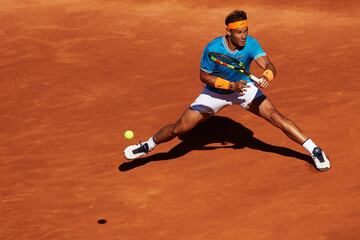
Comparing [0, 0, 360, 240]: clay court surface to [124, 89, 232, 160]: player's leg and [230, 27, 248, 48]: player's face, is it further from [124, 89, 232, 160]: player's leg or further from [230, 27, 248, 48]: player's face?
[230, 27, 248, 48]: player's face

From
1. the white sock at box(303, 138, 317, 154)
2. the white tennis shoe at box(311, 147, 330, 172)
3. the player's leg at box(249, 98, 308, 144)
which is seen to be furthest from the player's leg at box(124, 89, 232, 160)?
the white tennis shoe at box(311, 147, 330, 172)

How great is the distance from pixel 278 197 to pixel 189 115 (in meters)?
1.80

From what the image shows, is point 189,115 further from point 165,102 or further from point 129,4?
point 129,4

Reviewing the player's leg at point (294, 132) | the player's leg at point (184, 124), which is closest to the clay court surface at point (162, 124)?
the player's leg at point (294, 132)

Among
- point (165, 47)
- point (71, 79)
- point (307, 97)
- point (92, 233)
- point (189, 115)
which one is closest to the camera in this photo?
point (92, 233)

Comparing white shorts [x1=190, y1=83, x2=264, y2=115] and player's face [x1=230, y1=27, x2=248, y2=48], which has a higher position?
player's face [x1=230, y1=27, x2=248, y2=48]

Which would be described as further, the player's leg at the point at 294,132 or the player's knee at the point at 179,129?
the player's knee at the point at 179,129

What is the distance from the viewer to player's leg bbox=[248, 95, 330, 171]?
1053cm

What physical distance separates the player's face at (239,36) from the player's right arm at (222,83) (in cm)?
53

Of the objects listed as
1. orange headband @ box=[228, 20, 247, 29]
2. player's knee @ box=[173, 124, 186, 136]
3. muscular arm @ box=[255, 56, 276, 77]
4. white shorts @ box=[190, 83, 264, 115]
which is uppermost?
orange headband @ box=[228, 20, 247, 29]

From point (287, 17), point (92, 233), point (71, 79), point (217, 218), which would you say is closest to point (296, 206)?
point (217, 218)

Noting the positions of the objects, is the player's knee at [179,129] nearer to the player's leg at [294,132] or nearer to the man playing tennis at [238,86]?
the man playing tennis at [238,86]

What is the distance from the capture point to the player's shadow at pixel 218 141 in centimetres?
1151

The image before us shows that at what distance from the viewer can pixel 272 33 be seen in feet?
54.9
